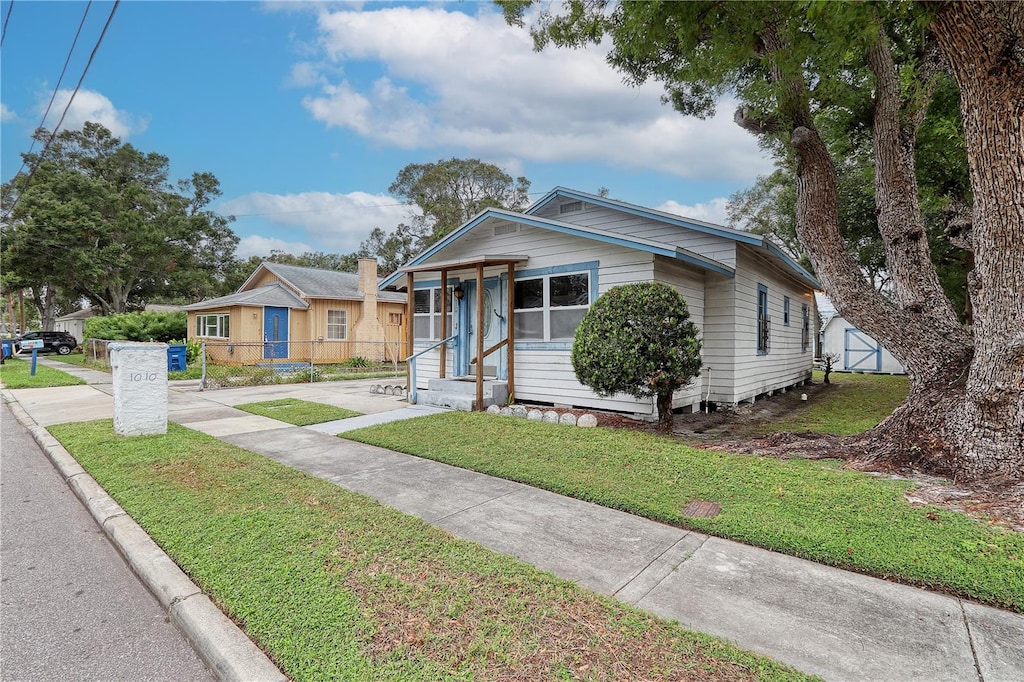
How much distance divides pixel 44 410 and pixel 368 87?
1129 centimetres

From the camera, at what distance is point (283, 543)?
3.20 metres

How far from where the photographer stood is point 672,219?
915cm

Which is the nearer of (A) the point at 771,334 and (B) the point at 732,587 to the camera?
(B) the point at 732,587

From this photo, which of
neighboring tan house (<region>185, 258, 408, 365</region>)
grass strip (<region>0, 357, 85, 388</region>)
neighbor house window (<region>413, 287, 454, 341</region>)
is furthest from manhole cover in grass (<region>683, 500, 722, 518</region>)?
grass strip (<region>0, 357, 85, 388</region>)

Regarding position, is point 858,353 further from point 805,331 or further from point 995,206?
point 995,206

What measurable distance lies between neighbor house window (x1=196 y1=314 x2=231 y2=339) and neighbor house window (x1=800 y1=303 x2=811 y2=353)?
2133 centimetres

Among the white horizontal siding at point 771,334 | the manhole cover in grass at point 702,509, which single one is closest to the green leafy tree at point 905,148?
the manhole cover in grass at point 702,509

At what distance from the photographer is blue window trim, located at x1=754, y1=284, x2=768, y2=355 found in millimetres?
10430

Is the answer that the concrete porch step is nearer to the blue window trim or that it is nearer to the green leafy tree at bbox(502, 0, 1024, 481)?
the green leafy tree at bbox(502, 0, 1024, 481)

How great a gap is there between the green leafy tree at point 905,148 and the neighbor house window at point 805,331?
302 inches

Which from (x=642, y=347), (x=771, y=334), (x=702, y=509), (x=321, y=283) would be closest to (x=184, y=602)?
(x=702, y=509)

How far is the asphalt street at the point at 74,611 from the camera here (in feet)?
7.29

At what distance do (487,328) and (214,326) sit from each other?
54.9 ft

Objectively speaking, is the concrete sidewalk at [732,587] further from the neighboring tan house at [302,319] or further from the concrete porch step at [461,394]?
the neighboring tan house at [302,319]
